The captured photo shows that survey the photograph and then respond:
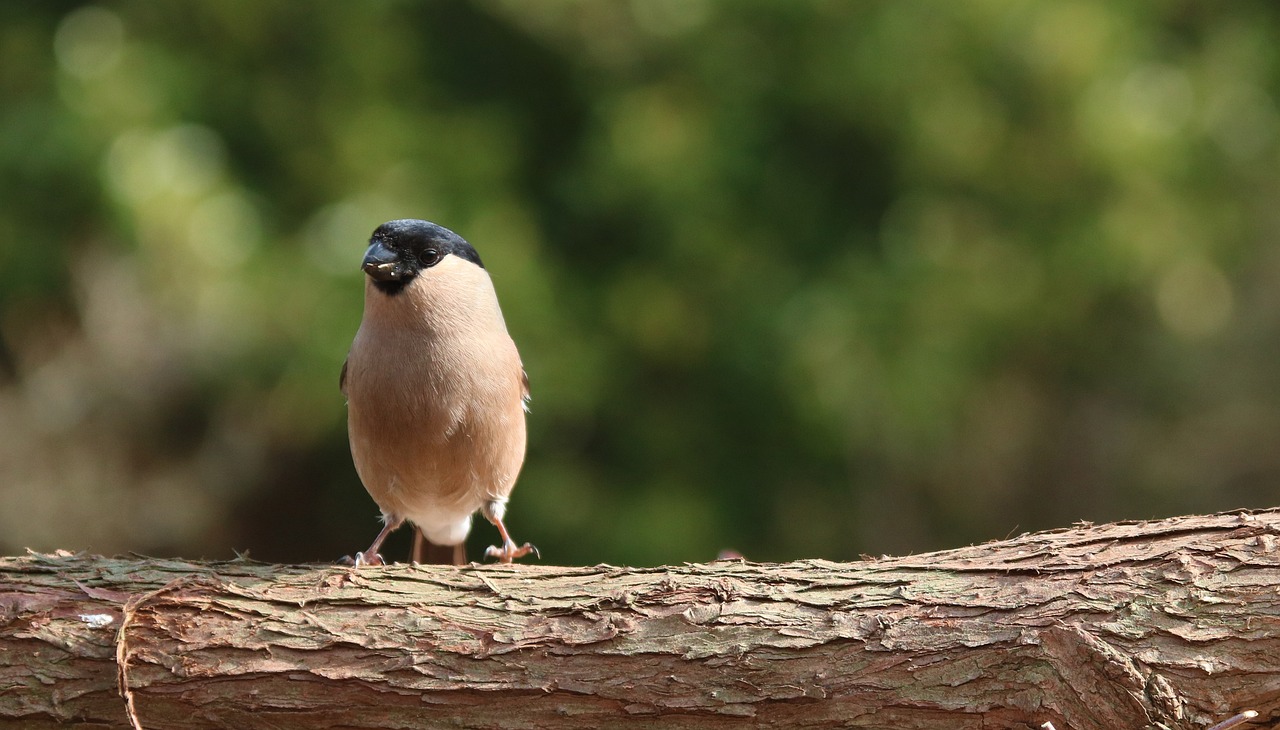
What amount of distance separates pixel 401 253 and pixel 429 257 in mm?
123

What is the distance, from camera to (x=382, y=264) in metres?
4.48

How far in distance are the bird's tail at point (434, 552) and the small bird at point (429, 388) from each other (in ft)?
2.02

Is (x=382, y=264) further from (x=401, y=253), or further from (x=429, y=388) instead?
(x=429, y=388)

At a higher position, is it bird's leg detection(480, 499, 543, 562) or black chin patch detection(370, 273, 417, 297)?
black chin patch detection(370, 273, 417, 297)

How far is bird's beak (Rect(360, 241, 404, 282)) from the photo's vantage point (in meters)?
4.46

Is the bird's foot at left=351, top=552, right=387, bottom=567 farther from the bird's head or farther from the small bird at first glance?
the bird's head

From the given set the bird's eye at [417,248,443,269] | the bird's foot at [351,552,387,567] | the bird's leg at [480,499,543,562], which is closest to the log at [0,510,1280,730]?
the bird's foot at [351,552,387,567]

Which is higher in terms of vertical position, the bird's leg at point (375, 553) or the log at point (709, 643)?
the bird's leg at point (375, 553)

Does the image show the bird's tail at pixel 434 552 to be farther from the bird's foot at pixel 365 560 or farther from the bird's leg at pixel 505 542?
the bird's foot at pixel 365 560

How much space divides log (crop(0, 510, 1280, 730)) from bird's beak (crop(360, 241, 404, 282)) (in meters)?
1.29

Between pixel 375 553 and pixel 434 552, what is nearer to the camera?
pixel 375 553

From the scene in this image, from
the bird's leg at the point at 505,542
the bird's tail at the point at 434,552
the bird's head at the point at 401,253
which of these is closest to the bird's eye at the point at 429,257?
the bird's head at the point at 401,253

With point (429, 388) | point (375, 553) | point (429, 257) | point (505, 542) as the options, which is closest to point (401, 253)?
point (429, 257)

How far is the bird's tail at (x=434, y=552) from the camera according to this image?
5.46 meters
